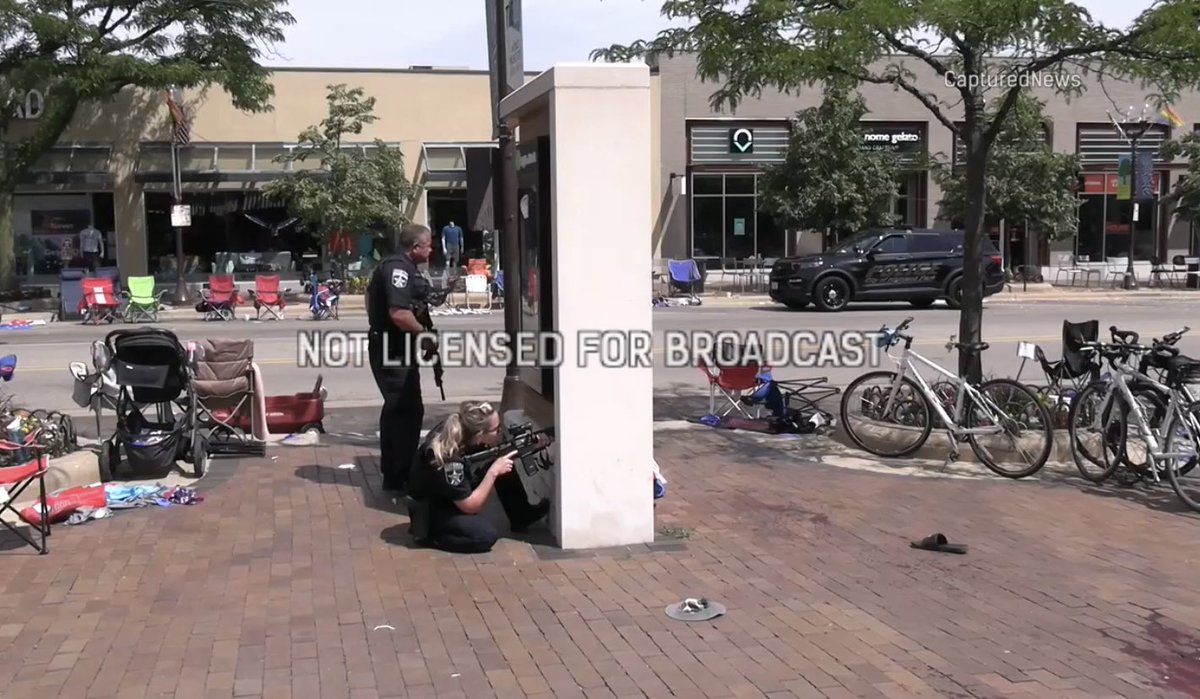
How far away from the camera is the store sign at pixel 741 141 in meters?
33.5

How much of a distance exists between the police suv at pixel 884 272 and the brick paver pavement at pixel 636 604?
16367 mm

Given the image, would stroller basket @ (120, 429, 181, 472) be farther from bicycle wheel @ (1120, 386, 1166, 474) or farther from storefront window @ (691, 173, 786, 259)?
storefront window @ (691, 173, 786, 259)

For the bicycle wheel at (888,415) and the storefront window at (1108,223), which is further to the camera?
the storefront window at (1108,223)

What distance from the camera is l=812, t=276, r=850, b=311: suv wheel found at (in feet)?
77.6

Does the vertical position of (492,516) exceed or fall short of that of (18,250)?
it falls short

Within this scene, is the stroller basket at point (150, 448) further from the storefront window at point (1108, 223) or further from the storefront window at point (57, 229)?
the storefront window at point (1108, 223)

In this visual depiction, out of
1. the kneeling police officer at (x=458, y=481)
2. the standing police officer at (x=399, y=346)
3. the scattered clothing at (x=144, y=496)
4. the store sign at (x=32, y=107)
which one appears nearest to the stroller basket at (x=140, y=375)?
the scattered clothing at (x=144, y=496)

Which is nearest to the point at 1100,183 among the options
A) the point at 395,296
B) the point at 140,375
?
the point at 395,296

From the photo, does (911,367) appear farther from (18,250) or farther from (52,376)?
(18,250)

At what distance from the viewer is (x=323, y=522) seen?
679cm

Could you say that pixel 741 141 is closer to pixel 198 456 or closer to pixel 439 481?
pixel 198 456

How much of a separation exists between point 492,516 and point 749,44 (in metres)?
4.64

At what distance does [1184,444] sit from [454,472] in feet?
16.0

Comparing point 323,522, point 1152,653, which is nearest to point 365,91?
point 323,522
